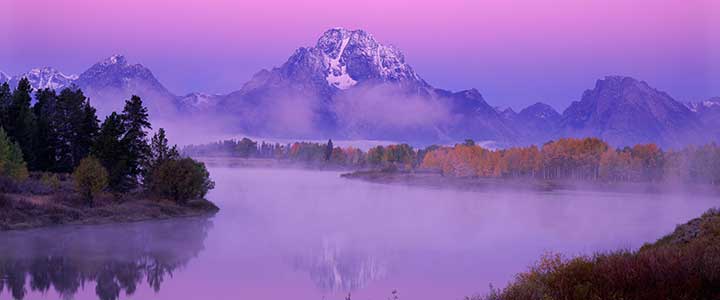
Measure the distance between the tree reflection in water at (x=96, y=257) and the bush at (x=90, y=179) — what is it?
4392 millimetres

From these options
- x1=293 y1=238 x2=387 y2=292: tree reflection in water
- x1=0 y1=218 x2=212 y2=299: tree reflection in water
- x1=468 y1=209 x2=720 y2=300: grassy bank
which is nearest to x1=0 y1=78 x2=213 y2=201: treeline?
x1=0 y1=218 x2=212 y2=299: tree reflection in water

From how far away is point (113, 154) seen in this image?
2542 inches

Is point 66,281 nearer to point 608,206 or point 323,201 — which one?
point 323,201

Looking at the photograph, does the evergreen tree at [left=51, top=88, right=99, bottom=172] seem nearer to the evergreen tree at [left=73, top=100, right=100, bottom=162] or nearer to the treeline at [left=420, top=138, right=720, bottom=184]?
the evergreen tree at [left=73, top=100, right=100, bottom=162]

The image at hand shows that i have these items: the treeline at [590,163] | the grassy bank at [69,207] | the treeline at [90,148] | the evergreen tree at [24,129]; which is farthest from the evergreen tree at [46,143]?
the treeline at [590,163]

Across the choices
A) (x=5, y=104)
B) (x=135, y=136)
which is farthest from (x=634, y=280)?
A: (x=5, y=104)

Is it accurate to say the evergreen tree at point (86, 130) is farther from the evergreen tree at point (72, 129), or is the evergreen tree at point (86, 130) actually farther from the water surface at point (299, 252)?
the water surface at point (299, 252)

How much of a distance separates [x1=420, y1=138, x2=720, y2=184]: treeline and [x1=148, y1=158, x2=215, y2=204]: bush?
124565 mm

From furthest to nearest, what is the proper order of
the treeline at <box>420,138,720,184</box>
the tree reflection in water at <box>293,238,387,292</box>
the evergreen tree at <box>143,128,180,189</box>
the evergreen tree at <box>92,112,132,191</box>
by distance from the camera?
the treeline at <box>420,138,720,184</box>, the evergreen tree at <box>143,128,180,189</box>, the evergreen tree at <box>92,112,132,191</box>, the tree reflection in water at <box>293,238,387,292</box>

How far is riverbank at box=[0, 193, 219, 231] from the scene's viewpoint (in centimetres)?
4938

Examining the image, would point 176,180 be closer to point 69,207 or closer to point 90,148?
point 90,148

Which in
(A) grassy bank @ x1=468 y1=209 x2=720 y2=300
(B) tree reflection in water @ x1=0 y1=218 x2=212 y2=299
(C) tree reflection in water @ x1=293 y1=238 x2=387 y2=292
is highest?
(A) grassy bank @ x1=468 y1=209 x2=720 y2=300

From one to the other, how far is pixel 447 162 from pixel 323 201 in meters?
104

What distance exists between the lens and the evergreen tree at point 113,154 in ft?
207
